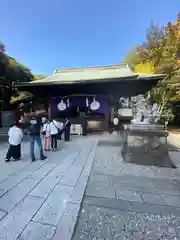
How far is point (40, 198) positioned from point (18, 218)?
492 mm

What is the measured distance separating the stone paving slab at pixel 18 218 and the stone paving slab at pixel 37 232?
71 millimetres

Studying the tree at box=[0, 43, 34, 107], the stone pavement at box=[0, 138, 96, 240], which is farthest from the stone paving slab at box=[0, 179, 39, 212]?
the tree at box=[0, 43, 34, 107]

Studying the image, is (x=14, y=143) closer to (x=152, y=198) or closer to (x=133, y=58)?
(x=152, y=198)

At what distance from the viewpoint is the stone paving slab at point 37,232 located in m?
1.64

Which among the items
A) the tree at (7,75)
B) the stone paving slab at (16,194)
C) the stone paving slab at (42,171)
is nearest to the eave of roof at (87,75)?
the tree at (7,75)

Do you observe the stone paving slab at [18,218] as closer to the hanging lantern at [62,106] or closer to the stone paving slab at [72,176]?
the stone paving slab at [72,176]

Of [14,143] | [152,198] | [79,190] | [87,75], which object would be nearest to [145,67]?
[87,75]

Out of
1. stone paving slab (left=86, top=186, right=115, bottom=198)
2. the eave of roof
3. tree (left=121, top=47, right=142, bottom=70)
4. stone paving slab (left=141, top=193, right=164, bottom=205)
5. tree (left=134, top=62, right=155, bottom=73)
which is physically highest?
tree (left=121, top=47, right=142, bottom=70)

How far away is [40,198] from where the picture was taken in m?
2.41

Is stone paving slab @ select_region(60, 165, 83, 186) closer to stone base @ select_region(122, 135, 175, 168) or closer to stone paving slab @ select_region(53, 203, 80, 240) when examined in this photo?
stone paving slab @ select_region(53, 203, 80, 240)

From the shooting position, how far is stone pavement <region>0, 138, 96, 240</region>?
5.75 ft

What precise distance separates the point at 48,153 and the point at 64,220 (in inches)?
138

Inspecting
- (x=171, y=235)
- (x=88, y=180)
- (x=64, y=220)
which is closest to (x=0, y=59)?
(x=88, y=180)

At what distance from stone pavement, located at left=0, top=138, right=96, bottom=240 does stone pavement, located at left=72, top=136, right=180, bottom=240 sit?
0.20 meters
